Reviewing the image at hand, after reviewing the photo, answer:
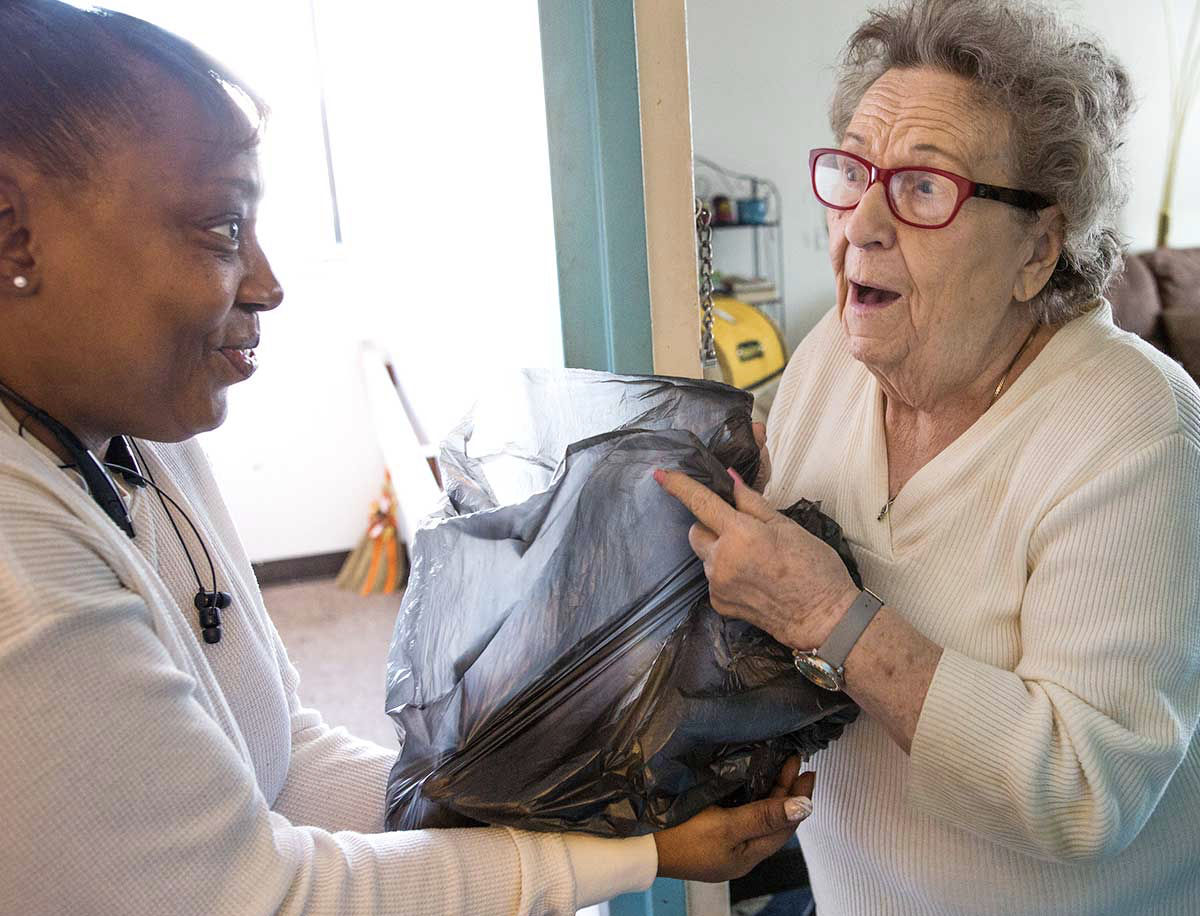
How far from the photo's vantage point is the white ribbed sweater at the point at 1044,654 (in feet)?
2.62

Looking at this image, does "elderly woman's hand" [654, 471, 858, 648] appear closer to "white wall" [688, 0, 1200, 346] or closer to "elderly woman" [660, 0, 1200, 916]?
"elderly woman" [660, 0, 1200, 916]

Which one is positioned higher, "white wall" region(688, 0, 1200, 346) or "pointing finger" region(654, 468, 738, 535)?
"white wall" region(688, 0, 1200, 346)

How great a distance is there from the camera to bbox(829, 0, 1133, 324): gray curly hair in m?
0.92

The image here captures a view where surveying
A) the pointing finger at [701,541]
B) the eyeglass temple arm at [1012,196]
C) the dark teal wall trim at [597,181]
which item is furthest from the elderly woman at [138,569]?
the eyeglass temple arm at [1012,196]

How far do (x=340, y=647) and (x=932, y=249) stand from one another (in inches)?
117

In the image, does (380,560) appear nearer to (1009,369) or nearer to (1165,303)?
(1009,369)

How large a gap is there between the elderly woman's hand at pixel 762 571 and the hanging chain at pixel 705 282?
1.14ft

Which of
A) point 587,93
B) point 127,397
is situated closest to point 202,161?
point 127,397

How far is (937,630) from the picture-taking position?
0.93 m

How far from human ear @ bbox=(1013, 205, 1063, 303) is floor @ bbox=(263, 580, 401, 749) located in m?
2.15

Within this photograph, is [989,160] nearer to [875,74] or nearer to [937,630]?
[875,74]

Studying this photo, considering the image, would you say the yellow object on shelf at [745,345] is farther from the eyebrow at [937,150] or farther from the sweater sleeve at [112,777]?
the sweater sleeve at [112,777]

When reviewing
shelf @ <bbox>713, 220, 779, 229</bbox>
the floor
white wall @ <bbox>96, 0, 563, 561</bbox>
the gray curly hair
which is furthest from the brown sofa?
the gray curly hair

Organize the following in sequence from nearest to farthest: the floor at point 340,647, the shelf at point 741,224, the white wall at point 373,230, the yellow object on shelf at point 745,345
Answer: the white wall at point 373,230 < the floor at point 340,647 < the yellow object on shelf at point 745,345 < the shelf at point 741,224
